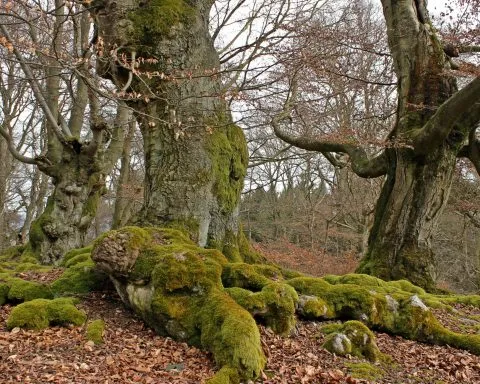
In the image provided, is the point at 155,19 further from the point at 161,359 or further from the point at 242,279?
the point at 161,359

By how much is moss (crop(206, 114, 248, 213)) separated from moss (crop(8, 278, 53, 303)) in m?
2.82

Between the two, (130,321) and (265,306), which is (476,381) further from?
(130,321)

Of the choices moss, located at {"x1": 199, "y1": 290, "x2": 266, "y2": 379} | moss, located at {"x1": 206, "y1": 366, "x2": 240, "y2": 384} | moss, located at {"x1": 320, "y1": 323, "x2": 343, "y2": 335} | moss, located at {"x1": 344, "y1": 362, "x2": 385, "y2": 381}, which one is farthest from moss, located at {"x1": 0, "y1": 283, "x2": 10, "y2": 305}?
moss, located at {"x1": 344, "y1": 362, "x2": 385, "y2": 381}

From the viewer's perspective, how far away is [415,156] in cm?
891

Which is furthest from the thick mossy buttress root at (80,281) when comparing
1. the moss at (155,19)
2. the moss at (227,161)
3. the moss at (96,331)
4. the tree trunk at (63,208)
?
the tree trunk at (63,208)

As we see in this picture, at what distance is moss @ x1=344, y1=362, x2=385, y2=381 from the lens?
14.1 feet

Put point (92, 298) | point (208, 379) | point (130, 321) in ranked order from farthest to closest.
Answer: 1. point (92, 298)
2. point (130, 321)
3. point (208, 379)

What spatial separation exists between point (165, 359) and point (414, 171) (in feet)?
21.8

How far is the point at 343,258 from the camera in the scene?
851 inches

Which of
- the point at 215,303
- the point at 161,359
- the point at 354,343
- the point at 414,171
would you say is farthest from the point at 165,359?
the point at 414,171

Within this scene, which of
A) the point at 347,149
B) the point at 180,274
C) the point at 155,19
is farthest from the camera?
the point at 347,149

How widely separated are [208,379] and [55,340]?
193cm

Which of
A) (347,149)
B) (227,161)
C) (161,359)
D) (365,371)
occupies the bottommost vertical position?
(161,359)

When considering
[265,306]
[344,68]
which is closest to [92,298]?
[265,306]
